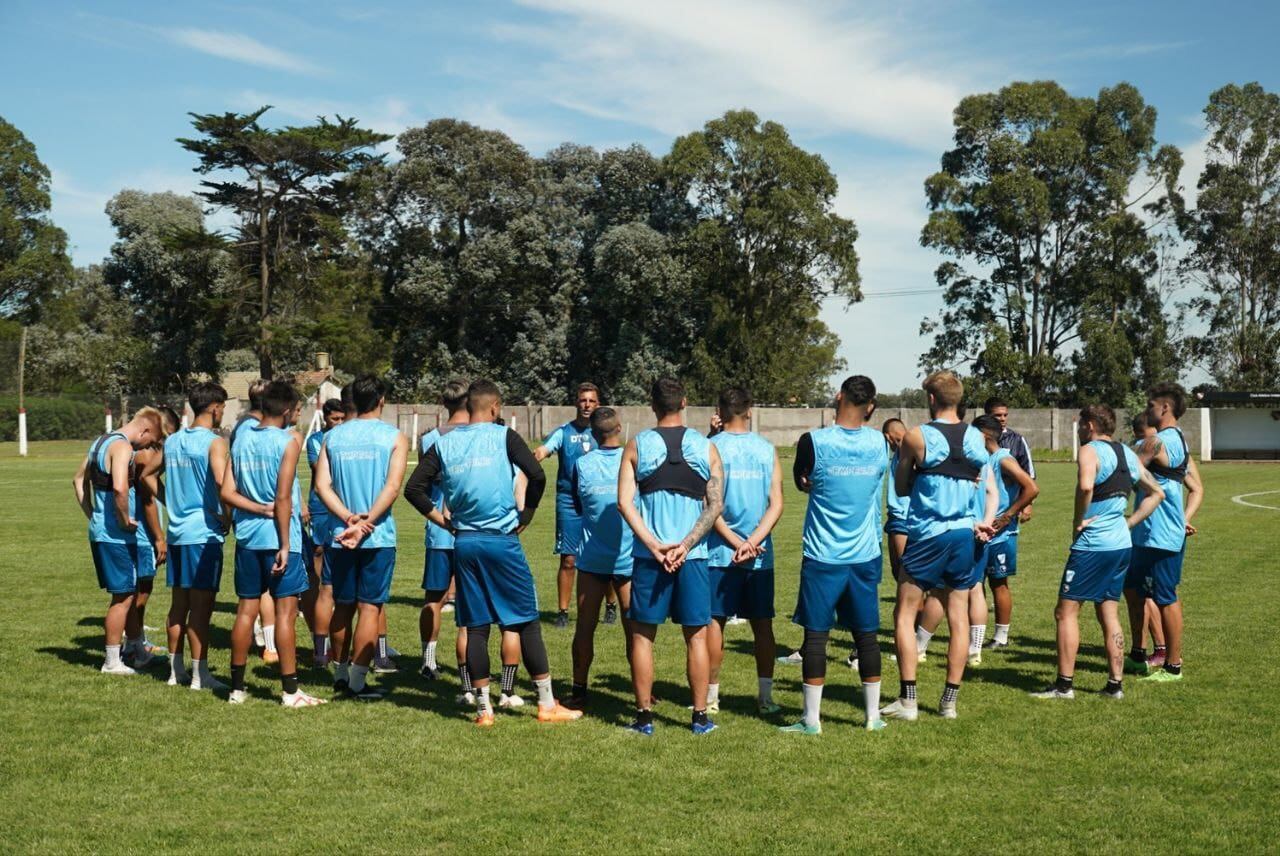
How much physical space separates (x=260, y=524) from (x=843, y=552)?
3.97m

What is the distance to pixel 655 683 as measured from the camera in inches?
334

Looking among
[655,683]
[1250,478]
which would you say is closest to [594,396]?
[655,683]

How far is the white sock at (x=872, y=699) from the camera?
7.19 metres

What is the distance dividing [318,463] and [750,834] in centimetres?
401

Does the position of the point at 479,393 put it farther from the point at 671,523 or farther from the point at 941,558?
the point at 941,558

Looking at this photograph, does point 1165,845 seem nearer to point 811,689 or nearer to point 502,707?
point 811,689

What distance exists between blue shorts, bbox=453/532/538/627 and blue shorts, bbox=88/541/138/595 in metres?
3.20

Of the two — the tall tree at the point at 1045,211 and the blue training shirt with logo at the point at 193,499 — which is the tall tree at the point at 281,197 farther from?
the blue training shirt with logo at the point at 193,499

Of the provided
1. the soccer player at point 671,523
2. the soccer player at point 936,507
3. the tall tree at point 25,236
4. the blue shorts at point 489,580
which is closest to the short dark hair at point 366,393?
the blue shorts at point 489,580

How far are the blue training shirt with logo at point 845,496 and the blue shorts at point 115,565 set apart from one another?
5318mm

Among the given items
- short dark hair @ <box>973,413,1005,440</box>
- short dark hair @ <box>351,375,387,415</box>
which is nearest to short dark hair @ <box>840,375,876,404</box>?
short dark hair @ <box>973,413,1005,440</box>

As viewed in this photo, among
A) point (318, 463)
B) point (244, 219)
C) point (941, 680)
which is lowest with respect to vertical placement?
point (941, 680)

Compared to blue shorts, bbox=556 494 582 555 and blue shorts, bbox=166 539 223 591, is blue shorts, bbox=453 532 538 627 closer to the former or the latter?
blue shorts, bbox=166 539 223 591

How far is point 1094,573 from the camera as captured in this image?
7887 mm
